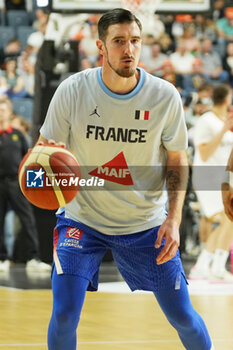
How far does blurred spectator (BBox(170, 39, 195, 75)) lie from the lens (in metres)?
15.0

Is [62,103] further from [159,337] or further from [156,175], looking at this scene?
[159,337]

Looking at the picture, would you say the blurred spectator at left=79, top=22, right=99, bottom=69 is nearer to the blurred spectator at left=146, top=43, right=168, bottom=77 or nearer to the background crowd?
the background crowd

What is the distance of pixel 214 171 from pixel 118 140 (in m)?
5.23

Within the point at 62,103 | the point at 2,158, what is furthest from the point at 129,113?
the point at 2,158

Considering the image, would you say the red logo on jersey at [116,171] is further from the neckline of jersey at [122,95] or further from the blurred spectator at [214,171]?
the blurred spectator at [214,171]

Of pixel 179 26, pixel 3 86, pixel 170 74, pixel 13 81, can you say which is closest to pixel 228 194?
pixel 3 86

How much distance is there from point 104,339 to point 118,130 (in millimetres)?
2046

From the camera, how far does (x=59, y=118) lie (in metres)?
3.69

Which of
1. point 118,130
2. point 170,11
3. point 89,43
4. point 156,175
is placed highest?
point 118,130

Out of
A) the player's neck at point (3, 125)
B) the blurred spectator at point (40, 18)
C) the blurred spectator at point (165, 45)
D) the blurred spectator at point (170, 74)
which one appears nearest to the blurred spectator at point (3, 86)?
the blurred spectator at point (40, 18)

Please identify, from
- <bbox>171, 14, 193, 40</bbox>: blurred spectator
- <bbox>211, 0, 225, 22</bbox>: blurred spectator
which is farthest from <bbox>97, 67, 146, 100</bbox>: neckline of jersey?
<bbox>211, 0, 225, 22</bbox>: blurred spectator

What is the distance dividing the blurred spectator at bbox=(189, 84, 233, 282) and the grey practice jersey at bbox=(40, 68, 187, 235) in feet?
13.8

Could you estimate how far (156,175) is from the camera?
3781mm

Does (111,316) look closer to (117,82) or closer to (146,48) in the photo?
(117,82)
